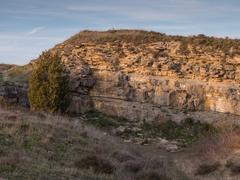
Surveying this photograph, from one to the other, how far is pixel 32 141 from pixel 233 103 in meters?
16.0

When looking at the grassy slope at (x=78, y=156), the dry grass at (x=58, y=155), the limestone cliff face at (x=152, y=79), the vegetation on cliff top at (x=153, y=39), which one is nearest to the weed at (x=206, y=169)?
the grassy slope at (x=78, y=156)

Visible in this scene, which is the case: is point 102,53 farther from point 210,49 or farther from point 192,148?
point 192,148

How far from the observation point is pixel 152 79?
32156 millimetres

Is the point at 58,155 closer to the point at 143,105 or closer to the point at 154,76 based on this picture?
the point at 143,105

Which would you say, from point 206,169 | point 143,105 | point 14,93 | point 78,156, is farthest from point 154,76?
point 78,156

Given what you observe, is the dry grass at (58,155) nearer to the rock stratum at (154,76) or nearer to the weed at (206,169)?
the weed at (206,169)

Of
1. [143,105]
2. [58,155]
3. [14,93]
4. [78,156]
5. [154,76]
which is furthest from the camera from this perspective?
[154,76]

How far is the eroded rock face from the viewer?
103 ft

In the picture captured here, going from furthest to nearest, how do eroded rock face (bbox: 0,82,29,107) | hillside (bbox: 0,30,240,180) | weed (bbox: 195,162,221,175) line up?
eroded rock face (bbox: 0,82,29,107) → hillside (bbox: 0,30,240,180) → weed (bbox: 195,162,221,175)

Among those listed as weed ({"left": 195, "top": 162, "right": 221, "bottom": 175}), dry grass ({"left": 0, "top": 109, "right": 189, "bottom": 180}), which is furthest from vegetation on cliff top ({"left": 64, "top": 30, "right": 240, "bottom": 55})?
weed ({"left": 195, "top": 162, "right": 221, "bottom": 175})

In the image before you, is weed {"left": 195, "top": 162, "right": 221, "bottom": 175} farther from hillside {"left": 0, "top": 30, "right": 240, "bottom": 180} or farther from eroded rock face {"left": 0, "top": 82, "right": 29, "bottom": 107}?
eroded rock face {"left": 0, "top": 82, "right": 29, "bottom": 107}

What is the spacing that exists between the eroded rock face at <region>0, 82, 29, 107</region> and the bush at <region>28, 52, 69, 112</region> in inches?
94.5

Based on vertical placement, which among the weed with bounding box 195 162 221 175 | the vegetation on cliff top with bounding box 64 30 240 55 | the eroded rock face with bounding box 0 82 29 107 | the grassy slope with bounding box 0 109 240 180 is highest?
the vegetation on cliff top with bounding box 64 30 240 55

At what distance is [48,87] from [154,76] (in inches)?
311
